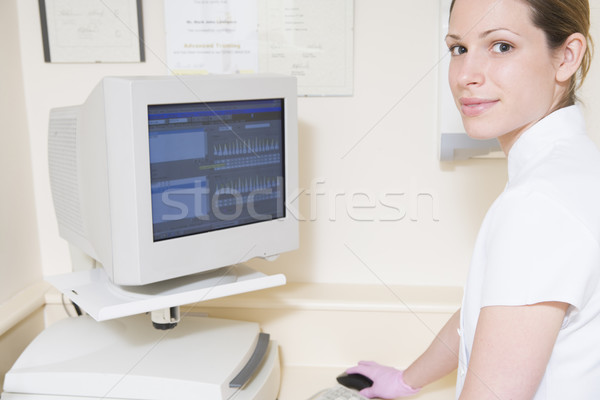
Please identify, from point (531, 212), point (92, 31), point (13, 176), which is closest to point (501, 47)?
point (531, 212)

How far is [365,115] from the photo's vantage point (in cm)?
150

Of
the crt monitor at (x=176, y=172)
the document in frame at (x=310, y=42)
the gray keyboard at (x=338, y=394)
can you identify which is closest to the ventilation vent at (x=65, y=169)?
the crt monitor at (x=176, y=172)

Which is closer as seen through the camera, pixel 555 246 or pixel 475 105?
pixel 555 246

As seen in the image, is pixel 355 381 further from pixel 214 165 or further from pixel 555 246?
pixel 555 246

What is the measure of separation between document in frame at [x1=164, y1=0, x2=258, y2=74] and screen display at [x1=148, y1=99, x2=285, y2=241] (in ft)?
1.00

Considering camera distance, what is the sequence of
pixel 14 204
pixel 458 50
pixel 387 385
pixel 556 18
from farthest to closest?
pixel 14 204
pixel 387 385
pixel 458 50
pixel 556 18

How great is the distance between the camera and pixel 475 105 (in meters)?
0.90

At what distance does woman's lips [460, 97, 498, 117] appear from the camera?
0.89 meters

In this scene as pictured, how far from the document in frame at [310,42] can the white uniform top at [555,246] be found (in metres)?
0.67

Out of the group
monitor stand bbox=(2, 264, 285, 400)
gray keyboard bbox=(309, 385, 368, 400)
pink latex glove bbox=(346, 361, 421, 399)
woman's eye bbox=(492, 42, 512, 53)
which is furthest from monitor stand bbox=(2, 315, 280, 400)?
woman's eye bbox=(492, 42, 512, 53)

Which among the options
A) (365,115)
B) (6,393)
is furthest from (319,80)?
(6,393)

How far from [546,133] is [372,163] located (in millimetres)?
680

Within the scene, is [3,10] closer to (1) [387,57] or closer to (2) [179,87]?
(2) [179,87]

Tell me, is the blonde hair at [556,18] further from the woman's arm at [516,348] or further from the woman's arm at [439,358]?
the woman's arm at [439,358]
